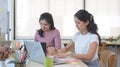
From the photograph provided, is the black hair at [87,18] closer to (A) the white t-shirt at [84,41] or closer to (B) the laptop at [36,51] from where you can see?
(A) the white t-shirt at [84,41]

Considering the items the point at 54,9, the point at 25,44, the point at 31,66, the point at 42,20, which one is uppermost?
the point at 54,9

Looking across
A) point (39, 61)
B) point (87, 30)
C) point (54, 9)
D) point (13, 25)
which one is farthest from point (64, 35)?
point (39, 61)

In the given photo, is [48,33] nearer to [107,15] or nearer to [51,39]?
[51,39]

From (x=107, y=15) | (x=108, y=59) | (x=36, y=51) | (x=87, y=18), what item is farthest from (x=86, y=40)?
(x=107, y=15)

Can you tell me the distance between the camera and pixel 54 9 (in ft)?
18.0

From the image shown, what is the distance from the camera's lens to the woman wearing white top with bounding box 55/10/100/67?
7.70 feet

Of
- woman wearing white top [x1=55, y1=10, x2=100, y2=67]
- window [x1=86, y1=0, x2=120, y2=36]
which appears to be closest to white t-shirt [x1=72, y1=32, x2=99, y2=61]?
Answer: woman wearing white top [x1=55, y1=10, x2=100, y2=67]

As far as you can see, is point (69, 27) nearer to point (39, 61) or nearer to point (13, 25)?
point (13, 25)

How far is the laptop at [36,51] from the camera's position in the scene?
2086 millimetres

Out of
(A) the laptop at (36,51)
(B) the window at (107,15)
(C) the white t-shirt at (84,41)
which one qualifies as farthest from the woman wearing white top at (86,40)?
(B) the window at (107,15)

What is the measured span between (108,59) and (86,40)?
1.08 ft

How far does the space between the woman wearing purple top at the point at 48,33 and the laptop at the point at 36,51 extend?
2.42 ft

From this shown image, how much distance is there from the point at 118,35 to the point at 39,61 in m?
3.56

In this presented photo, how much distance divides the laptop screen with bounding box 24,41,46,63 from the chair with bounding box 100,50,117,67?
2.03 ft
